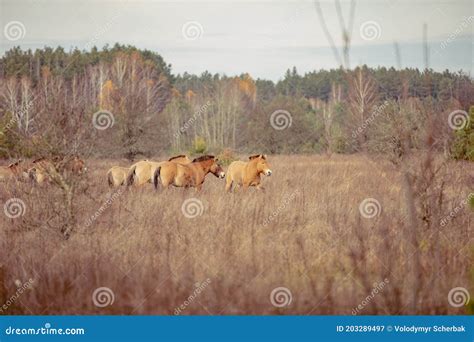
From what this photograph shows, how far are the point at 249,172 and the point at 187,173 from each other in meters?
1.22

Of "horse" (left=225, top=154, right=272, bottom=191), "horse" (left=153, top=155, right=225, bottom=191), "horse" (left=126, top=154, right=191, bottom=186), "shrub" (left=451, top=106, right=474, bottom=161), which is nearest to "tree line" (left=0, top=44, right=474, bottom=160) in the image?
"shrub" (left=451, top=106, right=474, bottom=161)

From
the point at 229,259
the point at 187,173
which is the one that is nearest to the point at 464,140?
the point at 187,173

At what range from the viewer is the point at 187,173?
11.7 meters

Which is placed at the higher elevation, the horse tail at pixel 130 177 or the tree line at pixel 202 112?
the tree line at pixel 202 112

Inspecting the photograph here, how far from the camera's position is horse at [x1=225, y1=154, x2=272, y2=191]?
12.0m

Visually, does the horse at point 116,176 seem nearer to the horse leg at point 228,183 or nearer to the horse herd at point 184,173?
the horse herd at point 184,173

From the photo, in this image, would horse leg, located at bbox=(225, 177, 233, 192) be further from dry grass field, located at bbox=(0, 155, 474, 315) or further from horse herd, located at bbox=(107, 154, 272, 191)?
dry grass field, located at bbox=(0, 155, 474, 315)

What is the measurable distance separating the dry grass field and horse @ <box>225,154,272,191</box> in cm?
242

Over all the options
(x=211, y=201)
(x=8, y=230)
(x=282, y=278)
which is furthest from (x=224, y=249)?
(x=211, y=201)

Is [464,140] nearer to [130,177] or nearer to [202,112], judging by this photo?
[130,177]

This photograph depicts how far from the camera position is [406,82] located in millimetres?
4371

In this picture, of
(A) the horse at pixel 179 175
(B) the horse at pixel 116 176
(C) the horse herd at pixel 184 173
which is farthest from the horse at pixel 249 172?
(B) the horse at pixel 116 176

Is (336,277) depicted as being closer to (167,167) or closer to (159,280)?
(159,280)

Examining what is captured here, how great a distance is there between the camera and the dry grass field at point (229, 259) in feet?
17.9
